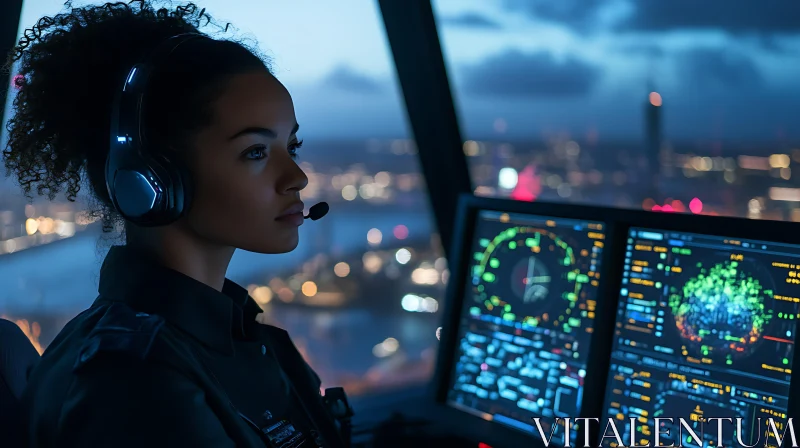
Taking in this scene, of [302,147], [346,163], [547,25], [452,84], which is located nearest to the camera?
[302,147]

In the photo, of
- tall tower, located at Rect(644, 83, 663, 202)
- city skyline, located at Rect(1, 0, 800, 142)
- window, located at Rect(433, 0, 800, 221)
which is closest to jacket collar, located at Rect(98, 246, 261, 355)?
city skyline, located at Rect(1, 0, 800, 142)

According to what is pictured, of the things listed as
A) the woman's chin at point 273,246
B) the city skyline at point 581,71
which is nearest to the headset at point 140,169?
the woman's chin at point 273,246

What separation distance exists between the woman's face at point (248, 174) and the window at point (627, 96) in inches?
48.8

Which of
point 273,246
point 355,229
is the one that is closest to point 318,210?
point 273,246

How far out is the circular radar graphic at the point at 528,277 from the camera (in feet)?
4.50

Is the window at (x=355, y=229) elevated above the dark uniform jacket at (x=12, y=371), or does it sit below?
above

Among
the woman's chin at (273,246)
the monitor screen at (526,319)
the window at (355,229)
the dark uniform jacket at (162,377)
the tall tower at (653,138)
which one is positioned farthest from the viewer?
the tall tower at (653,138)

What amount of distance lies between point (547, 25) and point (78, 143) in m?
1.80

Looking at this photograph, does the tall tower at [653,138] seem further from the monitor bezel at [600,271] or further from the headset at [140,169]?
the headset at [140,169]

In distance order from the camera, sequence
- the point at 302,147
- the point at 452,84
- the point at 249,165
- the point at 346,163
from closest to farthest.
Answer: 1. the point at 249,165
2. the point at 302,147
3. the point at 452,84
4. the point at 346,163

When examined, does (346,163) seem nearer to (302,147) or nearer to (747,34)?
(302,147)

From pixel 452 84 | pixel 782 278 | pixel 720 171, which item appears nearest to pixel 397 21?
pixel 452 84

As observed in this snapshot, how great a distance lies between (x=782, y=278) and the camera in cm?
112

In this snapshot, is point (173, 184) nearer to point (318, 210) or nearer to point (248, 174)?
point (248, 174)
